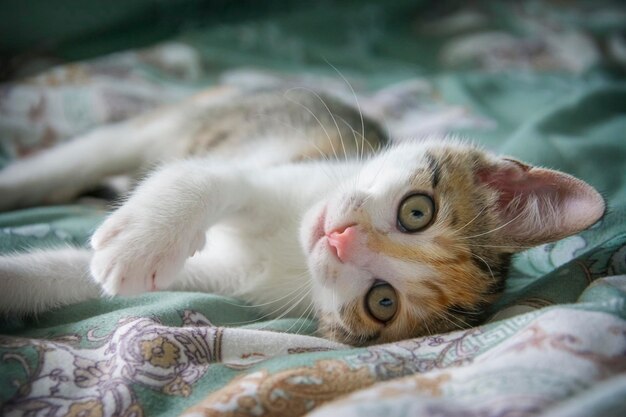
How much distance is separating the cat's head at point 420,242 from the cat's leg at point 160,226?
0.79 feet

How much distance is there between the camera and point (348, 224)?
1146 mm

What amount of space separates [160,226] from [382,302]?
48 cm

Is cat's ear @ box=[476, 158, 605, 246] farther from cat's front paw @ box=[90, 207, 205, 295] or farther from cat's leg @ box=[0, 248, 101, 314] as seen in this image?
cat's leg @ box=[0, 248, 101, 314]

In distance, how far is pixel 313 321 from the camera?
1.30 meters

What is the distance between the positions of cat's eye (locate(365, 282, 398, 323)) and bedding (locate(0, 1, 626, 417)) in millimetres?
153

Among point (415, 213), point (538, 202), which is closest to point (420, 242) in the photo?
point (415, 213)

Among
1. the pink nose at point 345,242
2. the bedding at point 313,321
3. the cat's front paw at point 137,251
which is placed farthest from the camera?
the pink nose at point 345,242

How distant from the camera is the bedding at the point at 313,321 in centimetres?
76

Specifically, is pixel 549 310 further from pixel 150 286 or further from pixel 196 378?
pixel 150 286

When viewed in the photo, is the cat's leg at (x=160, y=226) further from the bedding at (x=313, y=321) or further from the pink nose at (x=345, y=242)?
the pink nose at (x=345, y=242)

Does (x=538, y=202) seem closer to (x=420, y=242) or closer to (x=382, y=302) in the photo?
(x=420, y=242)

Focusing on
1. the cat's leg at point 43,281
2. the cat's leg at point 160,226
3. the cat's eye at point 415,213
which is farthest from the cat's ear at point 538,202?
the cat's leg at point 43,281

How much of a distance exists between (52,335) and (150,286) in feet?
0.71

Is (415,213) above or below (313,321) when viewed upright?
above
